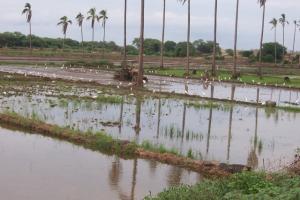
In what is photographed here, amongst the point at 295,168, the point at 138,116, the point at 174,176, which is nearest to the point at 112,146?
the point at 174,176

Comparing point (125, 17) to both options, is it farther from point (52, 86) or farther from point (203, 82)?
point (52, 86)

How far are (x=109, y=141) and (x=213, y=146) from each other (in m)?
3.04

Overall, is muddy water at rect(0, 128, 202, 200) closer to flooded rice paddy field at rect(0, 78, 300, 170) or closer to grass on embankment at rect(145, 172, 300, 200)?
grass on embankment at rect(145, 172, 300, 200)

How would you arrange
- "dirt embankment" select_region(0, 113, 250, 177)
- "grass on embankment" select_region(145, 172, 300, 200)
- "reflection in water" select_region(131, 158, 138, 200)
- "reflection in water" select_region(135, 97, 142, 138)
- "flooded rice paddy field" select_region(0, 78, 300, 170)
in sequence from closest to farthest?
"grass on embankment" select_region(145, 172, 300, 200) < "reflection in water" select_region(131, 158, 138, 200) < "dirt embankment" select_region(0, 113, 250, 177) < "flooded rice paddy field" select_region(0, 78, 300, 170) < "reflection in water" select_region(135, 97, 142, 138)

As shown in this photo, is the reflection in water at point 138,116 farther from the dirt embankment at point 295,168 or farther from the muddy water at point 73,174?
the dirt embankment at point 295,168

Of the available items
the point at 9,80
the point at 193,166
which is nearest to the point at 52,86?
the point at 9,80

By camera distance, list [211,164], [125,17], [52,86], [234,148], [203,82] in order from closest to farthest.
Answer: [211,164] → [234,148] → [52,86] → [203,82] → [125,17]

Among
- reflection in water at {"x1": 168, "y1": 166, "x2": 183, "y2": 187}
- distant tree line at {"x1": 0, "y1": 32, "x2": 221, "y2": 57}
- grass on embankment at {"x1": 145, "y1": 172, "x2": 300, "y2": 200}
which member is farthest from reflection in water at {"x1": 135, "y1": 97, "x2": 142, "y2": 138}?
distant tree line at {"x1": 0, "y1": 32, "x2": 221, "y2": 57}

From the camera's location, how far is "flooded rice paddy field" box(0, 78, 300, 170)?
14172mm

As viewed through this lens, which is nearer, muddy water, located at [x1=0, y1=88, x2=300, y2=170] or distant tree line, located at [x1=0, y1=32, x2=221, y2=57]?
muddy water, located at [x1=0, y1=88, x2=300, y2=170]

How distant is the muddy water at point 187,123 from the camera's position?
46.1 ft

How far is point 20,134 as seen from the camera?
15.0 m

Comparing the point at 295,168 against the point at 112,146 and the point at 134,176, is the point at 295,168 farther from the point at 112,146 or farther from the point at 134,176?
→ the point at 112,146

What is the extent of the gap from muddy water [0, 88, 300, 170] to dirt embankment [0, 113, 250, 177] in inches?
35.5
